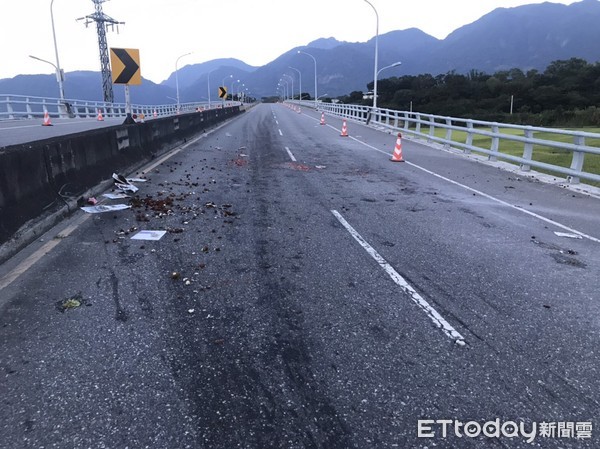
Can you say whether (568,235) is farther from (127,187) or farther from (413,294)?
(127,187)

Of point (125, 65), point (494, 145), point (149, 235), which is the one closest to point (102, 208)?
point (149, 235)

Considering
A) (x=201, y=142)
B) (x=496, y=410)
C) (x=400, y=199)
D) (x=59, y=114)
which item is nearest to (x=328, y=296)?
(x=496, y=410)

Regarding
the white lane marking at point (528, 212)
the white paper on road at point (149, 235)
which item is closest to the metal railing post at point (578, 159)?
the white lane marking at point (528, 212)

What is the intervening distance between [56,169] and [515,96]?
107m

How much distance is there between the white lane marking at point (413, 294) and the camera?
3.99 metres

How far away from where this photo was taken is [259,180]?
Answer: 36.7 feet

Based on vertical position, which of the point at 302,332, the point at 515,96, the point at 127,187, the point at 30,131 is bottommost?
the point at 302,332

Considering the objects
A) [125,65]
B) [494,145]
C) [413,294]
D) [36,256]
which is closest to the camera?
[413,294]

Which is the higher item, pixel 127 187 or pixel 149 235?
pixel 127 187

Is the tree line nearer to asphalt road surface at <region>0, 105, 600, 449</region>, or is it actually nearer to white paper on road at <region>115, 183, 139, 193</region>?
white paper on road at <region>115, 183, 139, 193</region>

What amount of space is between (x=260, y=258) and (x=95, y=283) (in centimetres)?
189

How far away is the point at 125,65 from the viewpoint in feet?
41.4

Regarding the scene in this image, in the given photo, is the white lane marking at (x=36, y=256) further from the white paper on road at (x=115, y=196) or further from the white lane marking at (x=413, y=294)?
the white lane marking at (x=413, y=294)

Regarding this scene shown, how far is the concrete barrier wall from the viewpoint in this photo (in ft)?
19.4
